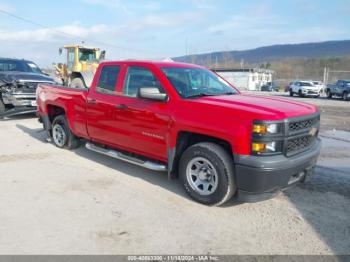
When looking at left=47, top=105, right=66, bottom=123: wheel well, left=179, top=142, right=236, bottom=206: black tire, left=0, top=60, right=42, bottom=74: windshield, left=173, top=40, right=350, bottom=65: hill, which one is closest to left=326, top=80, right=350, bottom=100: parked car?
left=0, top=60, right=42, bottom=74: windshield

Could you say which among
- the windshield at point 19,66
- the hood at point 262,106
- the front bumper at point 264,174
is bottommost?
the front bumper at point 264,174

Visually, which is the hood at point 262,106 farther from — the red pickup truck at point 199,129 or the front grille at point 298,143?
the front grille at point 298,143

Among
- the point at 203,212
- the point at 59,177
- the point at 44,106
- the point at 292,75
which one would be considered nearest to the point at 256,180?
the point at 203,212

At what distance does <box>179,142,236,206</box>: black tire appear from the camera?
434cm

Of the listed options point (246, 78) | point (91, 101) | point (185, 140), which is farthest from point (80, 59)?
point (246, 78)

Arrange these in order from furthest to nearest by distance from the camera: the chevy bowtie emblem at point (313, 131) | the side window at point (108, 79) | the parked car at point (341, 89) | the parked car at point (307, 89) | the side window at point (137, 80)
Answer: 1. the parked car at point (307, 89)
2. the parked car at point (341, 89)
3. the side window at point (108, 79)
4. the side window at point (137, 80)
5. the chevy bowtie emblem at point (313, 131)

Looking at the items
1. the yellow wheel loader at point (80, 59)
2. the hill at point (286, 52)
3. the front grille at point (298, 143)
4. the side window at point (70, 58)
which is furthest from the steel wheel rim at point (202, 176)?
the hill at point (286, 52)

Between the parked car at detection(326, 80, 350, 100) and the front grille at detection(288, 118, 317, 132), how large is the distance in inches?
1063

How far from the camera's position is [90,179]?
5617 millimetres

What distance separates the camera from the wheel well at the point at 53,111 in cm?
766

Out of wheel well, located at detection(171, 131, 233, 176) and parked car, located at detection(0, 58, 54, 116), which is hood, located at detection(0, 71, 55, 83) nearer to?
parked car, located at detection(0, 58, 54, 116)

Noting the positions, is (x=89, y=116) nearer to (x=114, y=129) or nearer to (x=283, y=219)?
(x=114, y=129)

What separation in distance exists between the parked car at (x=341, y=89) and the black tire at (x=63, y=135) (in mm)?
26806

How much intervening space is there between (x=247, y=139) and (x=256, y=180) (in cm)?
47
